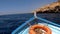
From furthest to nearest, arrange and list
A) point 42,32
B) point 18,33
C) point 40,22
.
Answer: point 40,22 → point 18,33 → point 42,32

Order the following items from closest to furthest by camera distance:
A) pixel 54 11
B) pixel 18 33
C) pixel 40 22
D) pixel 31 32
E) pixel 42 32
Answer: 1. pixel 31 32
2. pixel 42 32
3. pixel 18 33
4. pixel 40 22
5. pixel 54 11

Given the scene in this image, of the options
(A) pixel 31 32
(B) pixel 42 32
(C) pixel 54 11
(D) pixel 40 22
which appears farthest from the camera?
(C) pixel 54 11

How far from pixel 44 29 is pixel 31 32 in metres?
0.82

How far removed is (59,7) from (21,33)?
315 feet

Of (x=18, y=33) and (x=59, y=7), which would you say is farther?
(x=59, y=7)

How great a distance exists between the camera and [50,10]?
329ft

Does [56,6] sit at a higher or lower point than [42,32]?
lower

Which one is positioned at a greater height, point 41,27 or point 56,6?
point 41,27

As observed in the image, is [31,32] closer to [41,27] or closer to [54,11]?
[41,27]

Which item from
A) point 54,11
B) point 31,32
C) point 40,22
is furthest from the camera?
point 54,11

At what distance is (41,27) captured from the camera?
30.0 feet

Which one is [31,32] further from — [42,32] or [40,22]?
[40,22]

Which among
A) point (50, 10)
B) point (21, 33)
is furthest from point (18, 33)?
point (50, 10)

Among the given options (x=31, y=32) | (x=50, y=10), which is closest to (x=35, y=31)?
(x=31, y=32)
